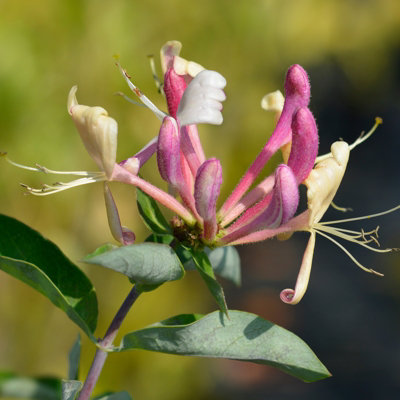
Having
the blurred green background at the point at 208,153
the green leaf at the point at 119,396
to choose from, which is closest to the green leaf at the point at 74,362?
the green leaf at the point at 119,396

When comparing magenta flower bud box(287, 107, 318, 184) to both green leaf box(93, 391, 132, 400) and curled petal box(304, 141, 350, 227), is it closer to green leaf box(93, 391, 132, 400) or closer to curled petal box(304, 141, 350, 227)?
curled petal box(304, 141, 350, 227)

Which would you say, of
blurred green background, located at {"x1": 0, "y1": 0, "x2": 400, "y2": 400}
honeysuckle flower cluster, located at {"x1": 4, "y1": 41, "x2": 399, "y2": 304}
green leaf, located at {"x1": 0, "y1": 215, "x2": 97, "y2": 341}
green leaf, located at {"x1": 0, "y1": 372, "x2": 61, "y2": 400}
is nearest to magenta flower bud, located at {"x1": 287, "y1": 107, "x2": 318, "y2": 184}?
honeysuckle flower cluster, located at {"x1": 4, "y1": 41, "x2": 399, "y2": 304}

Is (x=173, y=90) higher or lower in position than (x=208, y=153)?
higher

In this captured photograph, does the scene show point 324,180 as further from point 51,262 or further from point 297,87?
point 51,262

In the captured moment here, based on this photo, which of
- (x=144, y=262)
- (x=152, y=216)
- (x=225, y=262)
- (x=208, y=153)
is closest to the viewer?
(x=144, y=262)

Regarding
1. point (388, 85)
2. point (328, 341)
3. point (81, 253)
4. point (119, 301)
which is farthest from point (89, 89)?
point (388, 85)

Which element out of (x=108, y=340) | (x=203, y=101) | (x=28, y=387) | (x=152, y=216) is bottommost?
(x=28, y=387)

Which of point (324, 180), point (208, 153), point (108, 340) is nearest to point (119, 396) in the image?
point (108, 340)

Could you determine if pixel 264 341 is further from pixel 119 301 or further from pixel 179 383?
pixel 179 383
